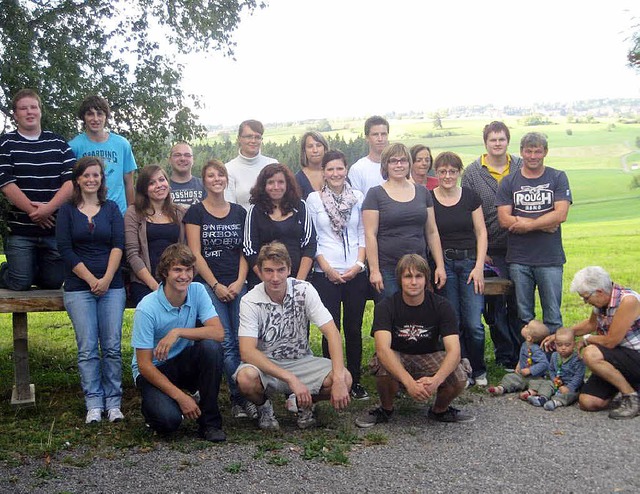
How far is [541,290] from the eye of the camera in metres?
7.07

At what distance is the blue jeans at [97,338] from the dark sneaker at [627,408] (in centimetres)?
407

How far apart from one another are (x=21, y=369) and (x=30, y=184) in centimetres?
172

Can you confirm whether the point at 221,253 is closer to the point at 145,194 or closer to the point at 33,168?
the point at 145,194

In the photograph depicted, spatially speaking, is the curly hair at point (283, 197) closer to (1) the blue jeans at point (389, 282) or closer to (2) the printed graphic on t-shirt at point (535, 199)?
(1) the blue jeans at point (389, 282)

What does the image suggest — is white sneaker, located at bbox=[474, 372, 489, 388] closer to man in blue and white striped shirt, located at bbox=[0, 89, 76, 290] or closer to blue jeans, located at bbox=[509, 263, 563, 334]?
blue jeans, located at bbox=[509, 263, 563, 334]

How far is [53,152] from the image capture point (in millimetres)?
6484

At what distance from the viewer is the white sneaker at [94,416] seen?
5.90 m

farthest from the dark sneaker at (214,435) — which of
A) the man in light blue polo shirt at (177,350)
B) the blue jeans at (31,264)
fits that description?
the blue jeans at (31,264)

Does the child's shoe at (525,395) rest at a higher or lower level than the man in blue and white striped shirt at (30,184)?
lower

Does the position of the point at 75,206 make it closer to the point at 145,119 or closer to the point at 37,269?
the point at 37,269

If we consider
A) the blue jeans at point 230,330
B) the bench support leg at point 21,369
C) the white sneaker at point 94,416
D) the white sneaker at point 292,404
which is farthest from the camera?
the bench support leg at point 21,369

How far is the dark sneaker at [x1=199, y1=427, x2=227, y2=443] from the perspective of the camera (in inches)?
210

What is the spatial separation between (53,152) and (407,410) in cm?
384

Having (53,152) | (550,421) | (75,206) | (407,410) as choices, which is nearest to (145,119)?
(53,152)
